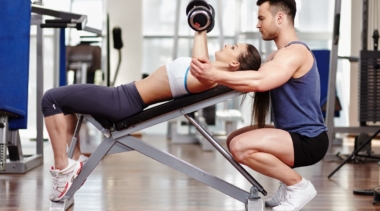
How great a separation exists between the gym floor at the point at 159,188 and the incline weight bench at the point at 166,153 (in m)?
0.23

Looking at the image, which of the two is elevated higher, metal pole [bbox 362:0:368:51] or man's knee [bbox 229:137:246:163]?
metal pole [bbox 362:0:368:51]

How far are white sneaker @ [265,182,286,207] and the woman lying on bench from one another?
521 millimetres

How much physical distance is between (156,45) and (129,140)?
4.50m

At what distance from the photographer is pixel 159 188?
10.3 feet

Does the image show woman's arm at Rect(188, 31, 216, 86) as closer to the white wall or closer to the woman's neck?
the woman's neck

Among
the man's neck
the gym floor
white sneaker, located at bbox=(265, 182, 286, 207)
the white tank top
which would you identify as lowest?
the gym floor

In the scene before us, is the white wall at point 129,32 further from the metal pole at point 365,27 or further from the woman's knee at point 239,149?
the woman's knee at point 239,149

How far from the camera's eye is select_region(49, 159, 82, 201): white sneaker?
2.40 m

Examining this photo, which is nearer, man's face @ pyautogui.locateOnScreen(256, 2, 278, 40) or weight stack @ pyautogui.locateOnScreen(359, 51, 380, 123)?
man's face @ pyautogui.locateOnScreen(256, 2, 278, 40)

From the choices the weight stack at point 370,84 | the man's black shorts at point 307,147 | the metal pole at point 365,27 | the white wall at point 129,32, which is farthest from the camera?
the white wall at point 129,32

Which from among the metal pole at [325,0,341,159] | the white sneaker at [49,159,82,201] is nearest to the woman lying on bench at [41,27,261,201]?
the white sneaker at [49,159,82,201]

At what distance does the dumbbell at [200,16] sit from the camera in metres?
2.35

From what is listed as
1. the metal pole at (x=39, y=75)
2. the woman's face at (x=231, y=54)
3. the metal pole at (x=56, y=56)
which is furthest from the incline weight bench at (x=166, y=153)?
the metal pole at (x=56, y=56)

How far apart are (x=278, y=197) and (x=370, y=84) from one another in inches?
71.1
